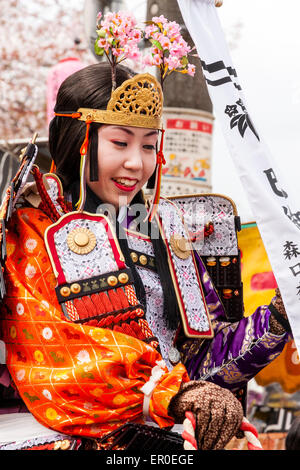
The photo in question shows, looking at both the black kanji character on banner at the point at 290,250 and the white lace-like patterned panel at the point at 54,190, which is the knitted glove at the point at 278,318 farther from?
the white lace-like patterned panel at the point at 54,190

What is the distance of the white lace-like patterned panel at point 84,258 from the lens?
9.70 ft

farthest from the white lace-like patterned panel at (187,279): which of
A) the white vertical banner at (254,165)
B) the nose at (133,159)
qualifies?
the white vertical banner at (254,165)

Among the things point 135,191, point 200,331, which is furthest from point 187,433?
point 135,191

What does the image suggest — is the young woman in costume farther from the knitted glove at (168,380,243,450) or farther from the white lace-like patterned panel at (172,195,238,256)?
the white lace-like patterned panel at (172,195,238,256)

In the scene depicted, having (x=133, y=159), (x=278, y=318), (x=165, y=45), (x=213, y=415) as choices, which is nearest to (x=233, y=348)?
(x=278, y=318)

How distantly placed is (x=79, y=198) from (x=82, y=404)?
3.12ft

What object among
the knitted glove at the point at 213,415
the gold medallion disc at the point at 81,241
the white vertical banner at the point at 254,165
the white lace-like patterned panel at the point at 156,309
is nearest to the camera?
the knitted glove at the point at 213,415

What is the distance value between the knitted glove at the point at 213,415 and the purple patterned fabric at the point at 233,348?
2.10 ft

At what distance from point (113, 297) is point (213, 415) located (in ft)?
2.28

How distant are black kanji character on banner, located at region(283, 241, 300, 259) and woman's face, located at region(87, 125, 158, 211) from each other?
2.46 feet

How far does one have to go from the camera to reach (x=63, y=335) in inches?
112

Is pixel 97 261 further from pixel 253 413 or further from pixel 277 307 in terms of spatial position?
pixel 253 413

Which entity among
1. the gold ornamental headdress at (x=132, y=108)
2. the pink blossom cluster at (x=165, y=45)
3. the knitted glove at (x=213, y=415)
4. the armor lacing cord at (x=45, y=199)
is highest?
the pink blossom cluster at (x=165, y=45)

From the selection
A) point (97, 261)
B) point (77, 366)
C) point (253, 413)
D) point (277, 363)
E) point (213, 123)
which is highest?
point (213, 123)
